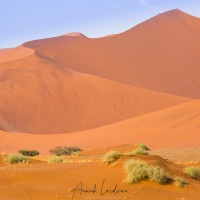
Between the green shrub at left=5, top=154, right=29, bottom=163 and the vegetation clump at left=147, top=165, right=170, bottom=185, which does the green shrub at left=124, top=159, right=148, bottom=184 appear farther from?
the green shrub at left=5, top=154, right=29, bottom=163

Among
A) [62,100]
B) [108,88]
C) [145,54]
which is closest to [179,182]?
[62,100]

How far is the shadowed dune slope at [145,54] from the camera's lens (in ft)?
219

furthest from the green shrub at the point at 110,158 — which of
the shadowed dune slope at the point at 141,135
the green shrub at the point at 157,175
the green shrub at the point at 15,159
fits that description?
the shadowed dune slope at the point at 141,135

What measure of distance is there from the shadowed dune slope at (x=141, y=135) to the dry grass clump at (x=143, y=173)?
17563 mm

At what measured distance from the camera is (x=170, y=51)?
7806 centimetres

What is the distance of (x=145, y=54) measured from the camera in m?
75.7

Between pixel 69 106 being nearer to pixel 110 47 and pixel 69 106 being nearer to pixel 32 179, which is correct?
pixel 110 47

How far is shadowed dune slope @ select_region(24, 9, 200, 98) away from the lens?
6681cm

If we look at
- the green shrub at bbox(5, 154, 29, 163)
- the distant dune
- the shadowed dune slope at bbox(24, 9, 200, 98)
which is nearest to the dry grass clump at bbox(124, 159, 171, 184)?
the green shrub at bbox(5, 154, 29, 163)

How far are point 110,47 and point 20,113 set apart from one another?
3141cm

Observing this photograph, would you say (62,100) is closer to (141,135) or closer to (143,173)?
(141,135)

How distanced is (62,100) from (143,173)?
37433 mm

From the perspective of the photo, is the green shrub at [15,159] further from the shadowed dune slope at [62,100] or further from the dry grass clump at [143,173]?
the shadowed dune slope at [62,100]

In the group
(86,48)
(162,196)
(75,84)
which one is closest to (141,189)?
(162,196)
